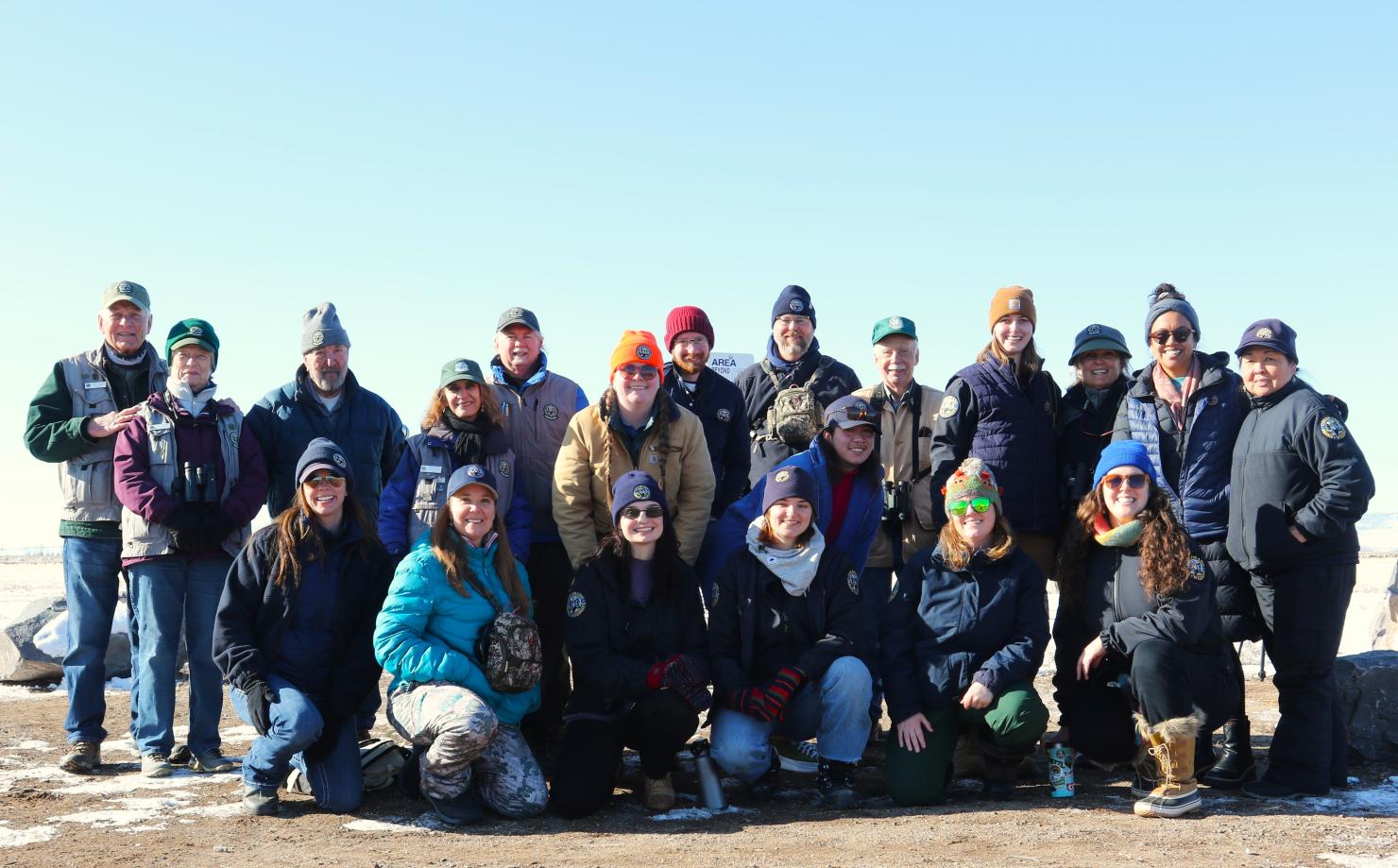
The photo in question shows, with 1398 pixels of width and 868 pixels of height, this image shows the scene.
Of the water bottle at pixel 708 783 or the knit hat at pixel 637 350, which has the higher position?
the knit hat at pixel 637 350

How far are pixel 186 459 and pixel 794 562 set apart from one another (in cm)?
318

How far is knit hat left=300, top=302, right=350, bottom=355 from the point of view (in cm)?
599

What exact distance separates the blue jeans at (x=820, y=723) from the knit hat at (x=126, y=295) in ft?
12.5

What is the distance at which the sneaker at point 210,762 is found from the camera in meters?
5.70

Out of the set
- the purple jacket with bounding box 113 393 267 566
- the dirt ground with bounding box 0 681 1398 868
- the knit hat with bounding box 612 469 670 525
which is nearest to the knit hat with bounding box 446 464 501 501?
the knit hat with bounding box 612 469 670 525

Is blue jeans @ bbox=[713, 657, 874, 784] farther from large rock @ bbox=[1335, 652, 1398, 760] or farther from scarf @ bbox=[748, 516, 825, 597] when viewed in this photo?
large rock @ bbox=[1335, 652, 1398, 760]

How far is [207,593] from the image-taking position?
5.75 meters

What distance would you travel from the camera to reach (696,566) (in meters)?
5.81

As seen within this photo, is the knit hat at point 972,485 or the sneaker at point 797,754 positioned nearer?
the knit hat at point 972,485

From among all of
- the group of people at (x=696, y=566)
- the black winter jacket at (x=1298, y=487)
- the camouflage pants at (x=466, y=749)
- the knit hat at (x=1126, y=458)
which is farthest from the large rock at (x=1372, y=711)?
the camouflage pants at (x=466, y=749)

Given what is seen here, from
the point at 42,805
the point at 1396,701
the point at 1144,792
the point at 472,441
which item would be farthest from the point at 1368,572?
the point at 42,805

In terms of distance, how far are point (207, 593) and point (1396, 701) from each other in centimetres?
635

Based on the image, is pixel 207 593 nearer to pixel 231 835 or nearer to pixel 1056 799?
pixel 231 835

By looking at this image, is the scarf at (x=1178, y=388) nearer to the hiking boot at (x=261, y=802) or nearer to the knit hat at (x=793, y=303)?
the knit hat at (x=793, y=303)
